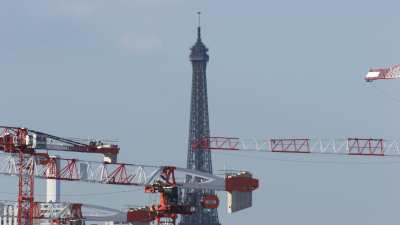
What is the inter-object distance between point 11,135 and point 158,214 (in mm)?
24525

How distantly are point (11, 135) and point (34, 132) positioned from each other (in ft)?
12.4

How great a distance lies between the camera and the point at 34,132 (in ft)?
655

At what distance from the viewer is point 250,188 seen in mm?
199875

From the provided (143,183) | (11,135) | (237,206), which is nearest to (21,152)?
(11,135)

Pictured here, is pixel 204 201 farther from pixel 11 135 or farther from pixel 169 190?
pixel 11 135

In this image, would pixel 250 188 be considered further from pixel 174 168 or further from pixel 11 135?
pixel 11 135

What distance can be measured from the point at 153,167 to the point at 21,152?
19.7 m

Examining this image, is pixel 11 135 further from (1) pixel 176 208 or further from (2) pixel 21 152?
(1) pixel 176 208

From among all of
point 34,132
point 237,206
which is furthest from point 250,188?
point 34,132

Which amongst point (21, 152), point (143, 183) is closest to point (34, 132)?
point (21, 152)

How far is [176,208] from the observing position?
19350 centimetres

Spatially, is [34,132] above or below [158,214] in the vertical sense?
above

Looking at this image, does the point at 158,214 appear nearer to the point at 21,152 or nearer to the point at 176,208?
the point at 176,208

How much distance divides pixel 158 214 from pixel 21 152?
73.9 ft
